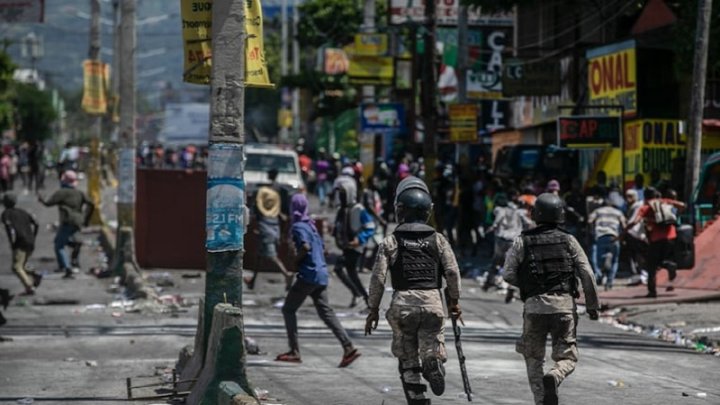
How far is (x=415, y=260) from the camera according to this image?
1039 centimetres

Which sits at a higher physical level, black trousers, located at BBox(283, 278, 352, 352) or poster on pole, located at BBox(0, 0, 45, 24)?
poster on pole, located at BBox(0, 0, 45, 24)

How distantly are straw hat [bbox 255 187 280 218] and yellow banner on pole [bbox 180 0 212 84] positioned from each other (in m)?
9.75

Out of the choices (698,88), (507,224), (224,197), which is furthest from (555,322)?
(698,88)

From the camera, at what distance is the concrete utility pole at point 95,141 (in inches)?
1377

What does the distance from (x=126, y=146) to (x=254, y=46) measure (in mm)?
13305

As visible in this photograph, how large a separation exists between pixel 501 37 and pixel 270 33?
60.5 meters

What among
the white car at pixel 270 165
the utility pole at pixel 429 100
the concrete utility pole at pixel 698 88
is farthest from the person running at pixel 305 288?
the white car at pixel 270 165

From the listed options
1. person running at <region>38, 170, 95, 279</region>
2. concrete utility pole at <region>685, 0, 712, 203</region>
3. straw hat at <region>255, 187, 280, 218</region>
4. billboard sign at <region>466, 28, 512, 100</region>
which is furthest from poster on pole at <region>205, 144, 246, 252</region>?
billboard sign at <region>466, 28, 512, 100</region>

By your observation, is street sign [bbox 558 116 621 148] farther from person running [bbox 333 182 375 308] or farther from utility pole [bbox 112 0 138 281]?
person running [bbox 333 182 375 308]

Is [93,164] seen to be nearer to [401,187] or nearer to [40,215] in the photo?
[40,215]

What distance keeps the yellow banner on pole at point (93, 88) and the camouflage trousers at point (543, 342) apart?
74.1 feet

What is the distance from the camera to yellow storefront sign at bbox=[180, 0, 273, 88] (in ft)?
40.7

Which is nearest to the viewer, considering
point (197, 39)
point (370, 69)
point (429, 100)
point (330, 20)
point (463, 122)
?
point (197, 39)

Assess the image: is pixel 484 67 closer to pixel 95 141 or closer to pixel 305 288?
pixel 95 141
